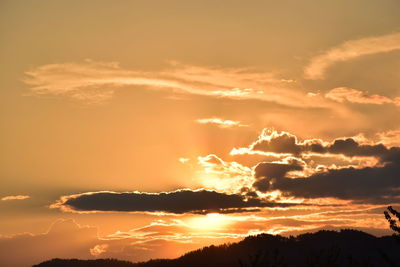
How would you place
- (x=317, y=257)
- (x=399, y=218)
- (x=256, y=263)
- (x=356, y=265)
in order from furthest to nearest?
1. (x=317, y=257)
2. (x=256, y=263)
3. (x=356, y=265)
4. (x=399, y=218)

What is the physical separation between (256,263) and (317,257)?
9.05m

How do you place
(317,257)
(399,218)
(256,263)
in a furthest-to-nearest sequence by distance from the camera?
1. (317,257)
2. (256,263)
3. (399,218)

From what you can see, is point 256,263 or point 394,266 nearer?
point 394,266

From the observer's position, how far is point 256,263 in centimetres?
5550

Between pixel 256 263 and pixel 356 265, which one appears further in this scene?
A: pixel 256 263

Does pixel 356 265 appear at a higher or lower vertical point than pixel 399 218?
lower

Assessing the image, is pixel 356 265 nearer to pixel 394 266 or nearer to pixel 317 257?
pixel 394 266

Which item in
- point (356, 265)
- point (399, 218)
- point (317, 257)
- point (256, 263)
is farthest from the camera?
point (317, 257)

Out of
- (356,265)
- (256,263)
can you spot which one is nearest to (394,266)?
(356,265)

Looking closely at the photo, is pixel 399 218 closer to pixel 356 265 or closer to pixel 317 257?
pixel 356 265

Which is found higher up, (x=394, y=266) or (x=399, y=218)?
(x=399, y=218)

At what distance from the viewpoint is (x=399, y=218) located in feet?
109

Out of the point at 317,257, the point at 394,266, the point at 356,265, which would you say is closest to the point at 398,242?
the point at 394,266

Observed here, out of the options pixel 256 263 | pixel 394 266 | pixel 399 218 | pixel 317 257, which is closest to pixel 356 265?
pixel 394 266
